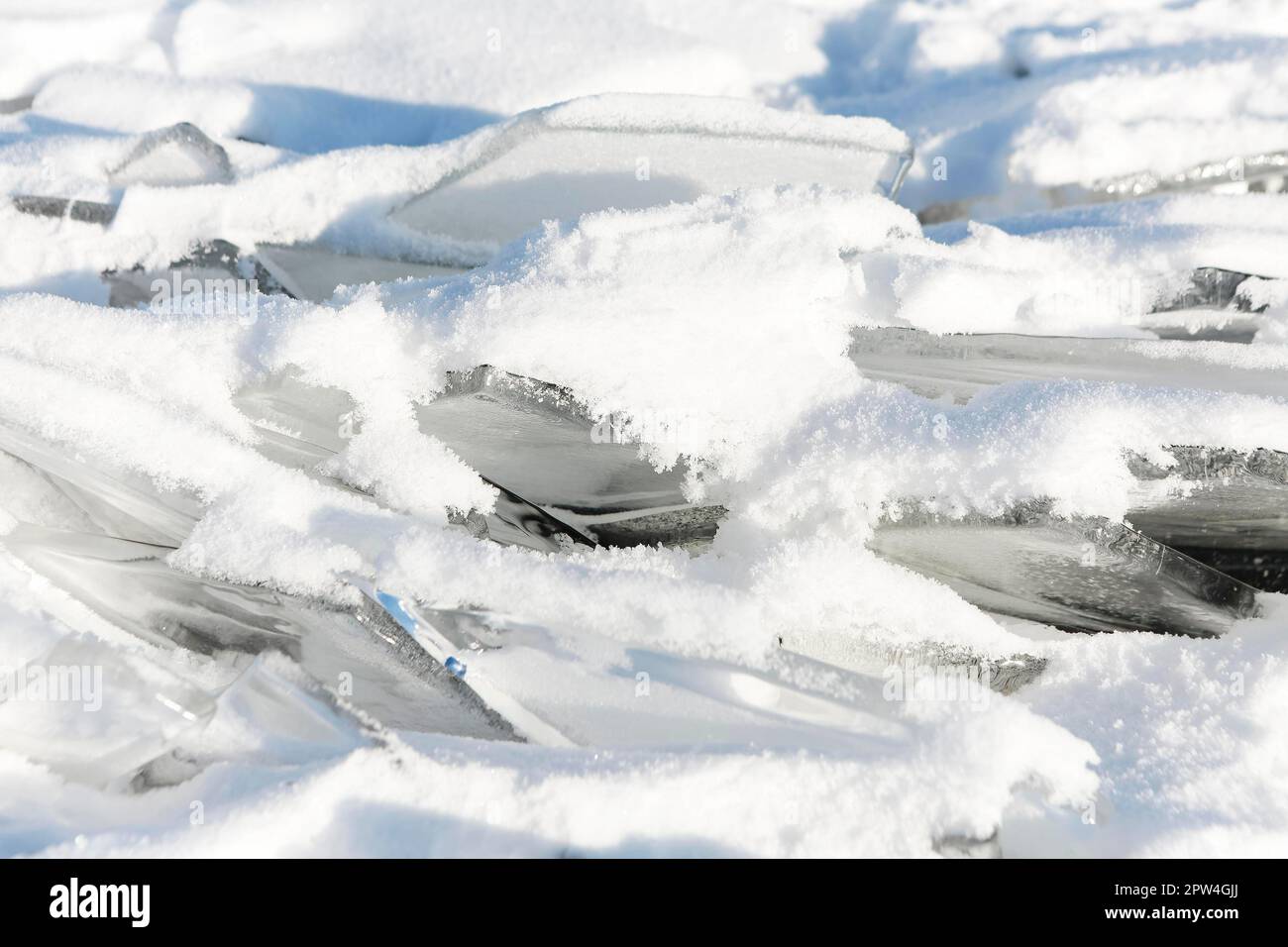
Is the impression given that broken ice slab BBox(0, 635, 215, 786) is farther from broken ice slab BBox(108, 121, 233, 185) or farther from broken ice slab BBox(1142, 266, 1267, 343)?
broken ice slab BBox(1142, 266, 1267, 343)

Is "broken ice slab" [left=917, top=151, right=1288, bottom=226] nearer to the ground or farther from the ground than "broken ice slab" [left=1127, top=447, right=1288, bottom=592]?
farther from the ground

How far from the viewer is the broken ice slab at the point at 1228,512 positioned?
0.93m

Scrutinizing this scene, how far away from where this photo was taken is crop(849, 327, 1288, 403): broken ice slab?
1.06 metres

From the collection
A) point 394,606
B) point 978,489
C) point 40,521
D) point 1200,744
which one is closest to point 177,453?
point 40,521

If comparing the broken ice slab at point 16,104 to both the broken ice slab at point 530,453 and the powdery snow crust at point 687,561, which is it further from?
the broken ice slab at point 530,453

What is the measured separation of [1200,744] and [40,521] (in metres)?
1.25

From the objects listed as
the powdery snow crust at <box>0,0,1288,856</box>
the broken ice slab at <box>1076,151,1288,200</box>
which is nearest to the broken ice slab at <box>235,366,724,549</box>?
the powdery snow crust at <box>0,0,1288,856</box>

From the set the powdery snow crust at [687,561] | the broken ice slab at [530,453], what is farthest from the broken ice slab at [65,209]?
the broken ice slab at [530,453]

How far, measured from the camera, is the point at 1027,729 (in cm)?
84

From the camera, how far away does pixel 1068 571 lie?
970mm

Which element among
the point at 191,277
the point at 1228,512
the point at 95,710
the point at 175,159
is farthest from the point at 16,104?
the point at 1228,512

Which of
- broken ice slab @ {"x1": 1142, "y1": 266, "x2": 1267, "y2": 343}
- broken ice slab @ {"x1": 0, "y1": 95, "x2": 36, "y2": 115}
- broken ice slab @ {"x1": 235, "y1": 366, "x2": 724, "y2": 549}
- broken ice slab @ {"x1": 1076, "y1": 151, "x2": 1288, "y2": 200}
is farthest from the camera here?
broken ice slab @ {"x1": 0, "y1": 95, "x2": 36, "y2": 115}

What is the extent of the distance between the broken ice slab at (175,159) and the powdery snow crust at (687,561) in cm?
13

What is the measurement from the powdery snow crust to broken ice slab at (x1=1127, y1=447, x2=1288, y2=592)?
0.03 metres
